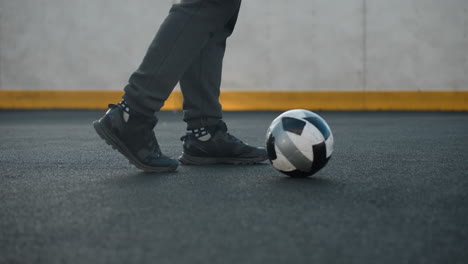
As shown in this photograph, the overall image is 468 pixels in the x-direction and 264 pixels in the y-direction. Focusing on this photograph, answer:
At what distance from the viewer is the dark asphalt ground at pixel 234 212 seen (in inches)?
40.0

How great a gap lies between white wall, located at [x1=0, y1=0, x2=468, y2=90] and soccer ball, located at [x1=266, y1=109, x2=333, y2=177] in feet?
17.5

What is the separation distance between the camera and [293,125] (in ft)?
6.27

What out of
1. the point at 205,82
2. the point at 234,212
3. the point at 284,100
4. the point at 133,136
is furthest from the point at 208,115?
the point at 284,100

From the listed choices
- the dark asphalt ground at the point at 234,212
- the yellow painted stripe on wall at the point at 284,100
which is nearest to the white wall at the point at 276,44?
the yellow painted stripe on wall at the point at 284,100

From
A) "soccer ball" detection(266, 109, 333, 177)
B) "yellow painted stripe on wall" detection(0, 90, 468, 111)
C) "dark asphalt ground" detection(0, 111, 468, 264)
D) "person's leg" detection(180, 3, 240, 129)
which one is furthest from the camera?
"yellow painted stripe on wall" detection(0, 90, 468, 111)

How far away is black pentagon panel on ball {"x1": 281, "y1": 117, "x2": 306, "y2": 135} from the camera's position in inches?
74.5

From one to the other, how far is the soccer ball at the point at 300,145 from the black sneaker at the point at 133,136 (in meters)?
0.39

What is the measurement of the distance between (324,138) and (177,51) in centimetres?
57

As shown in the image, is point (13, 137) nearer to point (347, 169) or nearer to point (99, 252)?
point (347, 169)

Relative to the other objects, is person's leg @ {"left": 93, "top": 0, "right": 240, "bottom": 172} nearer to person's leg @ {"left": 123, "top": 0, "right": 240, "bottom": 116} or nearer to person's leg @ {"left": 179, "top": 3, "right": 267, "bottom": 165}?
person's leg @ {"left": 123, "top": 0, "right": 240, "bottom": 116}

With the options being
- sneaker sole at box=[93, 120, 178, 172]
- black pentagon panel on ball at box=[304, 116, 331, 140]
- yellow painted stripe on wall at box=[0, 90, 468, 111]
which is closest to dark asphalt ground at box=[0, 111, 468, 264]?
sneaker sole at box=[93, 120, 178, 172]

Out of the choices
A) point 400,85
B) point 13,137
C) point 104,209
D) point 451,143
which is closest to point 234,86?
point 400,85

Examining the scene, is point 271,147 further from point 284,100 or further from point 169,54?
point 284,100

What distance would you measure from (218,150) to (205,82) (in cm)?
27
